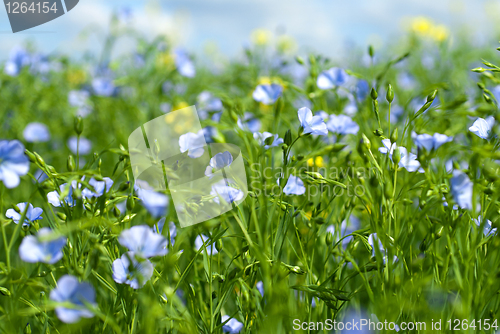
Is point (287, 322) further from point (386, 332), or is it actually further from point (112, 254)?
point (112, 254)

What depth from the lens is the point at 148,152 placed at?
99cm

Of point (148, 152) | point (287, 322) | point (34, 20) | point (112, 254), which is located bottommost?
point (287, 322)

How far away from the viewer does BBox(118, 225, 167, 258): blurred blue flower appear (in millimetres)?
760

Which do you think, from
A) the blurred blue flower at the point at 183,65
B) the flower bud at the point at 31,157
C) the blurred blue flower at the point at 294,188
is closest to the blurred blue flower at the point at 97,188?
the flower bud at the point at 31,157

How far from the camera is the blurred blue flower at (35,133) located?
2.45 m

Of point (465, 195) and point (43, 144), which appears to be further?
point (43, 144)

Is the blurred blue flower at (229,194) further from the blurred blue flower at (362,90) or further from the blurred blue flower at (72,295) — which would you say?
the blurred blue flower at (362,90)

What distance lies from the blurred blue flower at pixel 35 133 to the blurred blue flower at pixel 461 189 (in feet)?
7.90

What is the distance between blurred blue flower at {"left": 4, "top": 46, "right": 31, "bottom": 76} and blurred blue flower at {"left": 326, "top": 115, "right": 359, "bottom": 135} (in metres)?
2.20

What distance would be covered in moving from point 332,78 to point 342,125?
46 centimetres

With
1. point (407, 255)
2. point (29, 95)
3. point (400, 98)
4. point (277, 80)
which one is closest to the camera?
point (407, 255)

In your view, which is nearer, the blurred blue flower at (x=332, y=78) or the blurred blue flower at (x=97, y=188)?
the blurred blue flower at (x=97, y=188)

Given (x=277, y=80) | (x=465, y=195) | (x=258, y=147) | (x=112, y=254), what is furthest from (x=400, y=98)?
(x=112, y=254)

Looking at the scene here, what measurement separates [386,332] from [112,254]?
2.06 feet
